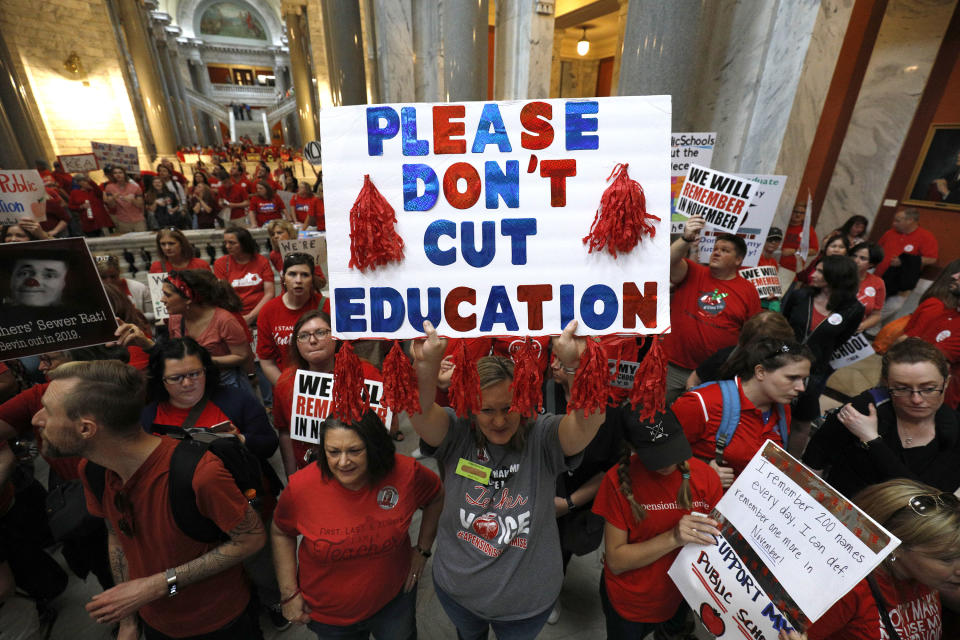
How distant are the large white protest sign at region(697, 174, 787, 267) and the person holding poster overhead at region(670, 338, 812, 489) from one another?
1798 millimetres

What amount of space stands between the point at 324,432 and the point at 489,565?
86 centimetres

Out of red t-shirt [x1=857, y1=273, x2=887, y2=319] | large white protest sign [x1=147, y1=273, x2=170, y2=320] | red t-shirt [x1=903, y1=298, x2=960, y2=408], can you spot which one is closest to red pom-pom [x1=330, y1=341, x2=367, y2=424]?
large white protest sign [x1=147, y1=273, x2=170, y2=320]

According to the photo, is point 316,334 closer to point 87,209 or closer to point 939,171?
point 87,209

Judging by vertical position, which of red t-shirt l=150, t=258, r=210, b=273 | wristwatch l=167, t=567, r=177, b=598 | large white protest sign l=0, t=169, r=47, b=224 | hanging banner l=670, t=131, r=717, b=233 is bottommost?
wristwatch l=167, t=567, r=177, b=598

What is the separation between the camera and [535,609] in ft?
5.63

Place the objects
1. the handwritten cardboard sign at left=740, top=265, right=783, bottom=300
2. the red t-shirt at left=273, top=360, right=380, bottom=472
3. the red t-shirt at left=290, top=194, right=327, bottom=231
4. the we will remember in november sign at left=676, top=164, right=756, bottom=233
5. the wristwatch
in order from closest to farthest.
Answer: the wristwatch
the red t-shirt at left=273, top=360, right=380, bottom=472
the we will remember in november sign at left=676, top=164, right=756, bottom=233
the handwritten cardboard sign at left=740, top=265, right=783, bottom=300
the red t-shirt at left=290, top=194, right=327, bottom=231

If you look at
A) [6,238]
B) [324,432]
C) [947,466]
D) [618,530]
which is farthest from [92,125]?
[947,466]

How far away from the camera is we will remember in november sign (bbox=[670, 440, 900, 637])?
119 cm

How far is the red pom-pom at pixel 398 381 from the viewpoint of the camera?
4.45 feet

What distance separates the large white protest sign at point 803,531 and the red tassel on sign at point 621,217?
0.87m

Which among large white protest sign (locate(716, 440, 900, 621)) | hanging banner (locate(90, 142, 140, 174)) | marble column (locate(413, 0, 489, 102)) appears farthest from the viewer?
hanging banner (locate(90, 142, 140, 174))

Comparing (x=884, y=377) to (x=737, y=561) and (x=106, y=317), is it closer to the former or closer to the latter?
(x=737, y=561)

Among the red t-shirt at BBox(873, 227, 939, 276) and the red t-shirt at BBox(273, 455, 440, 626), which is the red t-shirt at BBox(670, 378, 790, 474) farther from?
the red t-shirt at BBox(873, 227, 939, 276)

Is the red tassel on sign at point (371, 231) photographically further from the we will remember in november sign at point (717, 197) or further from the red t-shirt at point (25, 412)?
the we will remember in november sign at point (717, 197)
